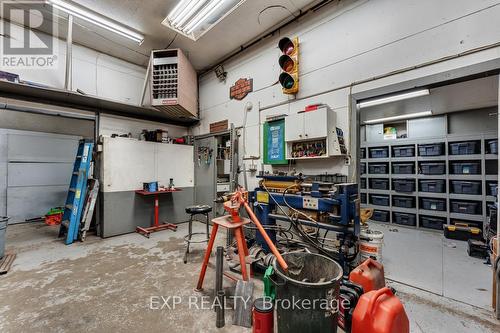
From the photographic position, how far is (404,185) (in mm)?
4898

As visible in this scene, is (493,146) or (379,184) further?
(379,184)

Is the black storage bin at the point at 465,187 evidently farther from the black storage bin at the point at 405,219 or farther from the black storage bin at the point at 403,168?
the black storage bin at the point at 405,219

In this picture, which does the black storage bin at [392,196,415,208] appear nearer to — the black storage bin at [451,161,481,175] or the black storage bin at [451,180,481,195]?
the black storage bin at [451,180,481,195]

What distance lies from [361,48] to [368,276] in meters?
2.67

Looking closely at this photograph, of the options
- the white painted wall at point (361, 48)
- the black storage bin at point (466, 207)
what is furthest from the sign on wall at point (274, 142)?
the black storage bin at point (466, 207)

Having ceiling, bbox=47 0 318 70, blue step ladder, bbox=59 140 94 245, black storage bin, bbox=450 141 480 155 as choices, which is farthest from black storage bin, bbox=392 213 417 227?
blue step ladder, bbox=59 140 94 245

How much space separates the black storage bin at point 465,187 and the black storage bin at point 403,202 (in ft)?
2.50

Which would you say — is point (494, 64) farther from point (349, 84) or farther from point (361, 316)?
point (361, 316)

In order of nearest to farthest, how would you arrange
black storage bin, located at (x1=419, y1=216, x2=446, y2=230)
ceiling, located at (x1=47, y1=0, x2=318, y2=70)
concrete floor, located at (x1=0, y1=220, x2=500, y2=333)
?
concrete floor, located at (x1=0, y1=220, x2=500, y2=333) → ceiling, located at (x1=47, y1=0, x2=318, y2=70) → black storage bin, located at (x1=419, y1=216, x2=446, y2=230)

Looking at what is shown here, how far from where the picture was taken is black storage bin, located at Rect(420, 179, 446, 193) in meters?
4.46

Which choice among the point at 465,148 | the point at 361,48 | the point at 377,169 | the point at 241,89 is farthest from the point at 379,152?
the point at 241,89

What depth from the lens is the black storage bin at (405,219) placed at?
15.5ft

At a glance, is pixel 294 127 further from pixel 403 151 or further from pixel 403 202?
pixel 403 202

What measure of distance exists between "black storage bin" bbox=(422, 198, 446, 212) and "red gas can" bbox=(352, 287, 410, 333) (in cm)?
434
